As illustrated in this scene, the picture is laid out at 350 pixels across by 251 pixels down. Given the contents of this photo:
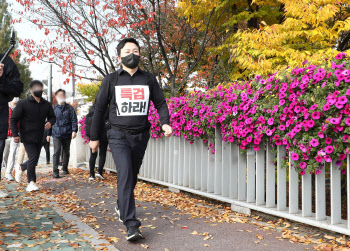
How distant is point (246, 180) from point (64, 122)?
551 centimetres

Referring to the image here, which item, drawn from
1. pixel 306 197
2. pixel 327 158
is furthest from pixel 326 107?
pixel 306 197

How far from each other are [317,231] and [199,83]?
23.5ft

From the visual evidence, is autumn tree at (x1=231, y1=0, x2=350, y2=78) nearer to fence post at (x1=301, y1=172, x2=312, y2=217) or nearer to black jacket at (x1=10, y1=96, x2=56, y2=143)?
fence post at (x1=301, y1=172, x2=312, y2=217)

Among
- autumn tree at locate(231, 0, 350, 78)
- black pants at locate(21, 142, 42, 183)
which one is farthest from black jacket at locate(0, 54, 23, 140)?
autumn tree at locate(231, 0, 350, 78)

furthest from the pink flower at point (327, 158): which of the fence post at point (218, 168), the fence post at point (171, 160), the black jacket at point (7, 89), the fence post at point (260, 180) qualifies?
the fence post at point (171, 160)

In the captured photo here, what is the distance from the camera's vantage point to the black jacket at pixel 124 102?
13.3ft

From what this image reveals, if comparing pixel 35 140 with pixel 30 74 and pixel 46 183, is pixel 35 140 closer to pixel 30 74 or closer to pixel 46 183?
pixel 46 183

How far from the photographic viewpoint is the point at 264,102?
14.4 feet

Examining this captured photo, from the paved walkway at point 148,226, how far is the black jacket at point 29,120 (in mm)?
1080

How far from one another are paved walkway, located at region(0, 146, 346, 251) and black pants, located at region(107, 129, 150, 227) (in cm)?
32

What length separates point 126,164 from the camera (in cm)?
399

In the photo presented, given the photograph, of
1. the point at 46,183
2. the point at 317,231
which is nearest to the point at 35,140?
the point at 46,183

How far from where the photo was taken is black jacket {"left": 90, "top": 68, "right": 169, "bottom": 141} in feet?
13.3

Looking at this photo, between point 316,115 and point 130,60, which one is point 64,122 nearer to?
point 130,60
